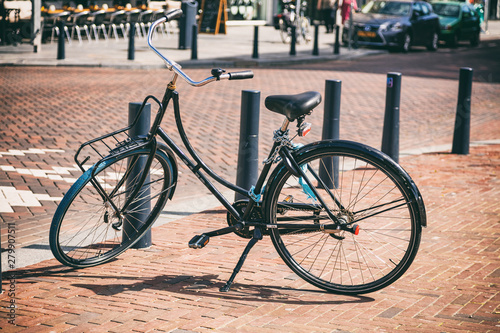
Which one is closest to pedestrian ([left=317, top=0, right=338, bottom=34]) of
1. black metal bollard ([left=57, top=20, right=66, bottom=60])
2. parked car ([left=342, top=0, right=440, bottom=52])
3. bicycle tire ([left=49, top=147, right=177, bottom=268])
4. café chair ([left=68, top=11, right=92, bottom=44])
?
parked car ([left=342, top=0, right=440, bottom=52])

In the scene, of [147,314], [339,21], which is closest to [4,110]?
[147,314]

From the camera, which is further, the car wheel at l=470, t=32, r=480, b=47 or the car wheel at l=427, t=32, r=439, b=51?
the car wheel at l=470, t=32, r=480, b=47

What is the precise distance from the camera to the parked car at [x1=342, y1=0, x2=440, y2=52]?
22562 millimetres

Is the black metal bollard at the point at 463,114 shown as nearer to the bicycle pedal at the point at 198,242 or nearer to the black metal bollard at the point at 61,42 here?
the bicycle pedal at the point at 198,242

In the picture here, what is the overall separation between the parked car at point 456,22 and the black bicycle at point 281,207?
2253 cm

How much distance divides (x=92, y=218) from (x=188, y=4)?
52.0ft

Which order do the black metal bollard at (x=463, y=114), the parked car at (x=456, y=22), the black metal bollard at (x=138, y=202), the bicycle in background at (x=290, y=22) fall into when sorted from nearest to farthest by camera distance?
the black metal bollard at (x=138, y=202) < the black metal bollard at (x=463, y=114) < the bicycle in background at (x=290, y=22) < the parked car at (x=456, y=22)

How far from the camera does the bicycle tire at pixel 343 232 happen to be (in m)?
3.76

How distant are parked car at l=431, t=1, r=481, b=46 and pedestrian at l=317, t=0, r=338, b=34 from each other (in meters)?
4.03

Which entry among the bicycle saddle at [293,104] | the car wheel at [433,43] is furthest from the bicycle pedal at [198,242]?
the car wheel at [433,43]

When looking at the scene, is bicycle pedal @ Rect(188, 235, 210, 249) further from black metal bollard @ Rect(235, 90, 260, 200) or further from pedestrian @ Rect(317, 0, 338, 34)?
pedestrian @ Rect(317, 0, 338, 34)

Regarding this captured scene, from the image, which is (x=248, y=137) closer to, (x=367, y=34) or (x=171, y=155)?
(x=171, y=155)

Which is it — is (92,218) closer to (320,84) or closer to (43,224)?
(43,224)

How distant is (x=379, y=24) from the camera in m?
22.7
